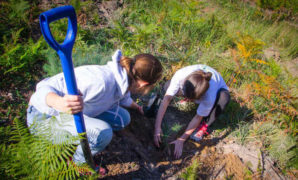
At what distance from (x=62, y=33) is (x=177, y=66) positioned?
6.25 feet

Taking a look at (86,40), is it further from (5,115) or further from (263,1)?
(263,1)

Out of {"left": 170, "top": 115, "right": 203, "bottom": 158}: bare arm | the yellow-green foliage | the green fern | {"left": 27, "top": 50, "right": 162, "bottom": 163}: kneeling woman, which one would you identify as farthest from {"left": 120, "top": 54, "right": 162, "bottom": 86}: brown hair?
the yellow-green foliage

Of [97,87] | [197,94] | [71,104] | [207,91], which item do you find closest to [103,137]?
[97,87]

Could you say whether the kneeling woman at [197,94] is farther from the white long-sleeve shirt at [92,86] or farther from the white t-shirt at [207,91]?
the white long-sleeve shirt at [92,86]

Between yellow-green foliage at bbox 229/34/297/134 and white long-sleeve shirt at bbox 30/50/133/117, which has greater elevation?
white long-sleeve shirt at bbox 30/50/133/117

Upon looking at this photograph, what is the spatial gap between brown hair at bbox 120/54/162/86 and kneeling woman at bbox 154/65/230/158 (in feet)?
1.70

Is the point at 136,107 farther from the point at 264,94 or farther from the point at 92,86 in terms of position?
the point at 264,94

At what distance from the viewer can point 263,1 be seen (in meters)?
6.38

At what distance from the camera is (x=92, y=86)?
1.30 meters

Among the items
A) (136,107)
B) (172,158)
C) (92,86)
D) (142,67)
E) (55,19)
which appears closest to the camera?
(55,19)

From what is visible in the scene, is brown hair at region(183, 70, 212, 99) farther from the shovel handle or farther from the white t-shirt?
the shovel handle

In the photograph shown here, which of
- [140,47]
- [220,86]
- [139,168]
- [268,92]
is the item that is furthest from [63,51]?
[268,92]

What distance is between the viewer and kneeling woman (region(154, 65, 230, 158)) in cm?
179

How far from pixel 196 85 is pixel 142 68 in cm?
68
